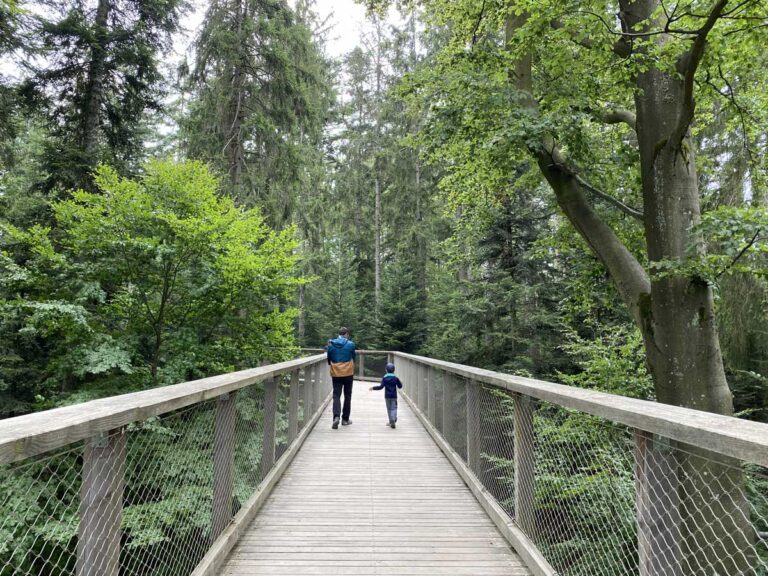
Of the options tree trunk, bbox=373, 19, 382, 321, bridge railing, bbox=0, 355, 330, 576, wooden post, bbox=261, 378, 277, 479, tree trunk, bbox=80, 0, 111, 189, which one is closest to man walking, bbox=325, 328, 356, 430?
bridge railing, bbox=0, 355, 330, 576

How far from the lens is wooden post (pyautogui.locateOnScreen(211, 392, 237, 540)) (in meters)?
3.23

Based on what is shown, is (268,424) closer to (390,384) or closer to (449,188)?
(390,384)

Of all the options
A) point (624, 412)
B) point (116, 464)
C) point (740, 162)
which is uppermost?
point (740, 162)

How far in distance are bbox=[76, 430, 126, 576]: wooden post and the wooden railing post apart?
14.6ft

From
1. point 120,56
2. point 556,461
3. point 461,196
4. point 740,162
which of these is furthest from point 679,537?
point 120,56

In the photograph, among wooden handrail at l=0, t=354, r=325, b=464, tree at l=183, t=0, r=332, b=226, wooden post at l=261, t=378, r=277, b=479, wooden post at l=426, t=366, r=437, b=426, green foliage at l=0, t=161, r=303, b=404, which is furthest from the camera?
tree at l=183, t=0, r=332, b=226

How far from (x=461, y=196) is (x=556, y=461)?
23.1ft

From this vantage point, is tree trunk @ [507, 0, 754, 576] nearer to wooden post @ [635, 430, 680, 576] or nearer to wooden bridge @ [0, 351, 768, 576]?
wooden bridge @ [0, 351, 768, 576]

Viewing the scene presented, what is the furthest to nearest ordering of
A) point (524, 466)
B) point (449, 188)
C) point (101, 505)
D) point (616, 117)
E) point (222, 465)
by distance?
point (449, 188) < point (616, 117) < point (524, 466) < point (222, 465) < point (101, 505)

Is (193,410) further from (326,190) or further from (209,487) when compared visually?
(326,190)

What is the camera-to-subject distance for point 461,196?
10.2m

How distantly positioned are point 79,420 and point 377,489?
3.72 meters

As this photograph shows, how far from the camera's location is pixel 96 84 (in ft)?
38.5

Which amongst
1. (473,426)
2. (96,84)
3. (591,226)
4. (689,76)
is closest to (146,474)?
(473,426)
